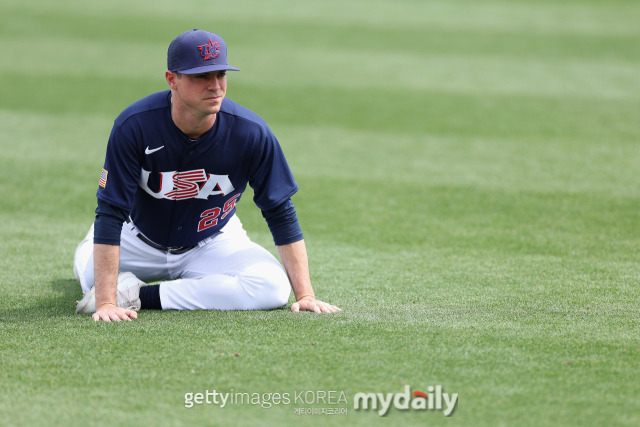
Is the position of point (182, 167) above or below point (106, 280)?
above

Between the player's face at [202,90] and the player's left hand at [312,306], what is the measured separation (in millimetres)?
1074

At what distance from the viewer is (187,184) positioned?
4070 millimetres

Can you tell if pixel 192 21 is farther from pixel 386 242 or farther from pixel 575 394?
pixel 575 394

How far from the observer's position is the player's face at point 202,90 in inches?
148

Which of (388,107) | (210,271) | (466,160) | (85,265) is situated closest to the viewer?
(210,271)

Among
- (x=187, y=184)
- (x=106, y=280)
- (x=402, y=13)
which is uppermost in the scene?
(x=402, y=13)

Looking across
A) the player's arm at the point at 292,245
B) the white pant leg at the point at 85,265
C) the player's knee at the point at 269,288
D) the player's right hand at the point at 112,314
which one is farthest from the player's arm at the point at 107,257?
the player's arm at the point at 292,245

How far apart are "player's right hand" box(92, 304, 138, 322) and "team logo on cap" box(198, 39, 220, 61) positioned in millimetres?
1303

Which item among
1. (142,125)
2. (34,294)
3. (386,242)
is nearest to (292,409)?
(142,125)

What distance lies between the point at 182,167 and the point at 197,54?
2.01 feet

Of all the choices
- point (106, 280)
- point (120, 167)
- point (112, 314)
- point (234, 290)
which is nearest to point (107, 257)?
point (106, 280)

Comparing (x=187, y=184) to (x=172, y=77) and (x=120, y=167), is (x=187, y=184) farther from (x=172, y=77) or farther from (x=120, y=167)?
(x=172, y=77)

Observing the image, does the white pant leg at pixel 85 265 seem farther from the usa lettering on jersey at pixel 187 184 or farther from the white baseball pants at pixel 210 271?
the usa lettering on jersey at pixel 187 184

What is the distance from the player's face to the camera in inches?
148
